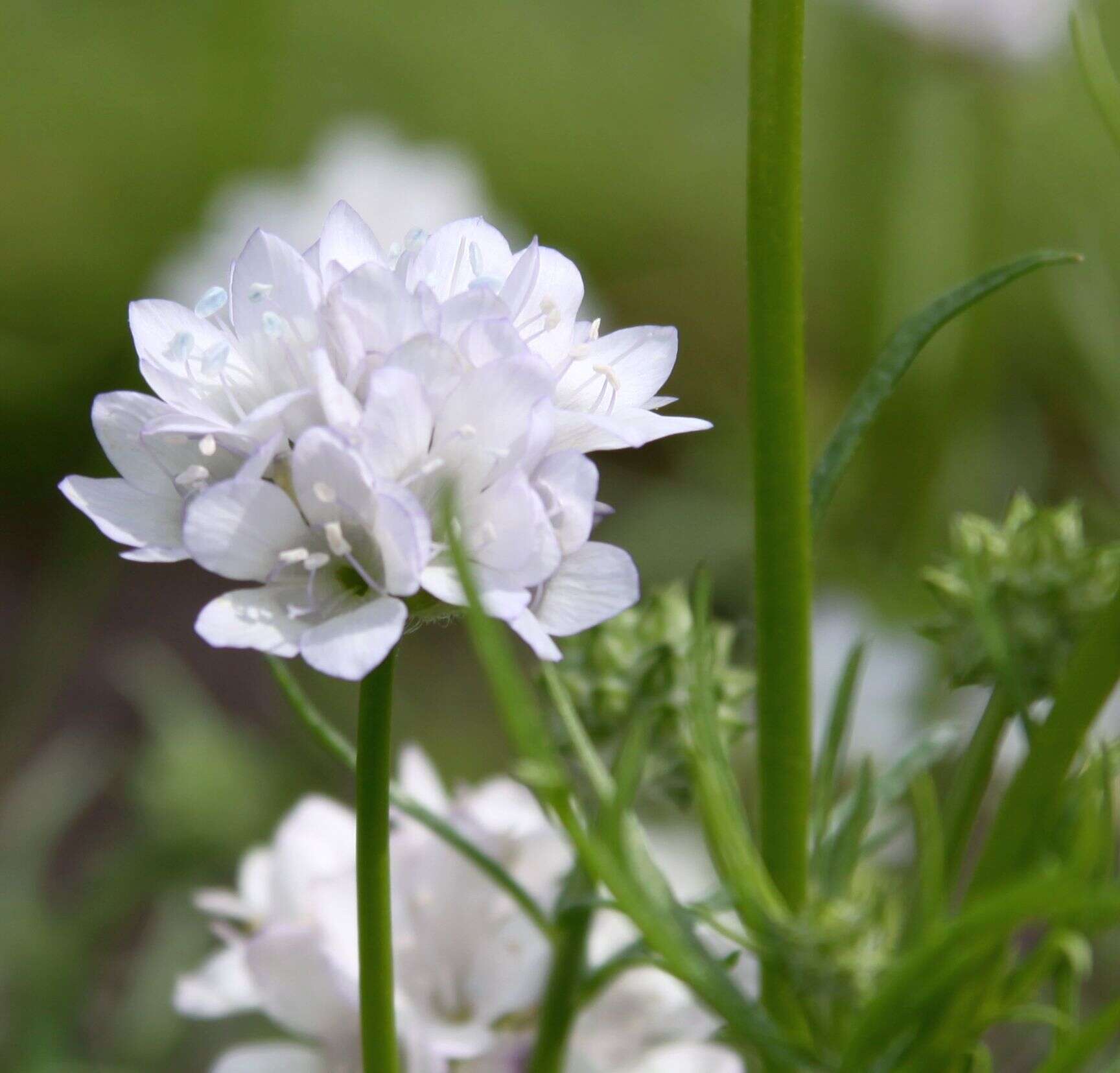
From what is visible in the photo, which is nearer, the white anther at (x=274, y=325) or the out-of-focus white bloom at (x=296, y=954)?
the white anther at (x=274, y=325)

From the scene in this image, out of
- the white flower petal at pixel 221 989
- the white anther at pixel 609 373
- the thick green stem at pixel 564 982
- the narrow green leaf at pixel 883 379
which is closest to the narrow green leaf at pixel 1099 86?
the narrow green leaf at pixel 883 379

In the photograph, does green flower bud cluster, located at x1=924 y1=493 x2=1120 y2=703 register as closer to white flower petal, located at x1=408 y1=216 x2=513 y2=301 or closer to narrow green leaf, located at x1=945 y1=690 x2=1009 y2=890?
narrow green leaf, located at x1=945 y1=690 x2=1009 y2=890

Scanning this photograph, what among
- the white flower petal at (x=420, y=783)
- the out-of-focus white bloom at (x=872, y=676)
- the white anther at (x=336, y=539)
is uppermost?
the white anther at (x=336, y=539)

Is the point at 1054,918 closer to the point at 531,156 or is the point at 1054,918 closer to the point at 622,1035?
the point at 622,1035

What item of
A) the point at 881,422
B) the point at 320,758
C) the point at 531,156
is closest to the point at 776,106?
the point at 320,758

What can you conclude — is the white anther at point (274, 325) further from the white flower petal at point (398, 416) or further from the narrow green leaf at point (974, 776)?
the narrow green leaf at point (974, 776)

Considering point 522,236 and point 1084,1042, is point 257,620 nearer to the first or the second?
point 1084,1042
